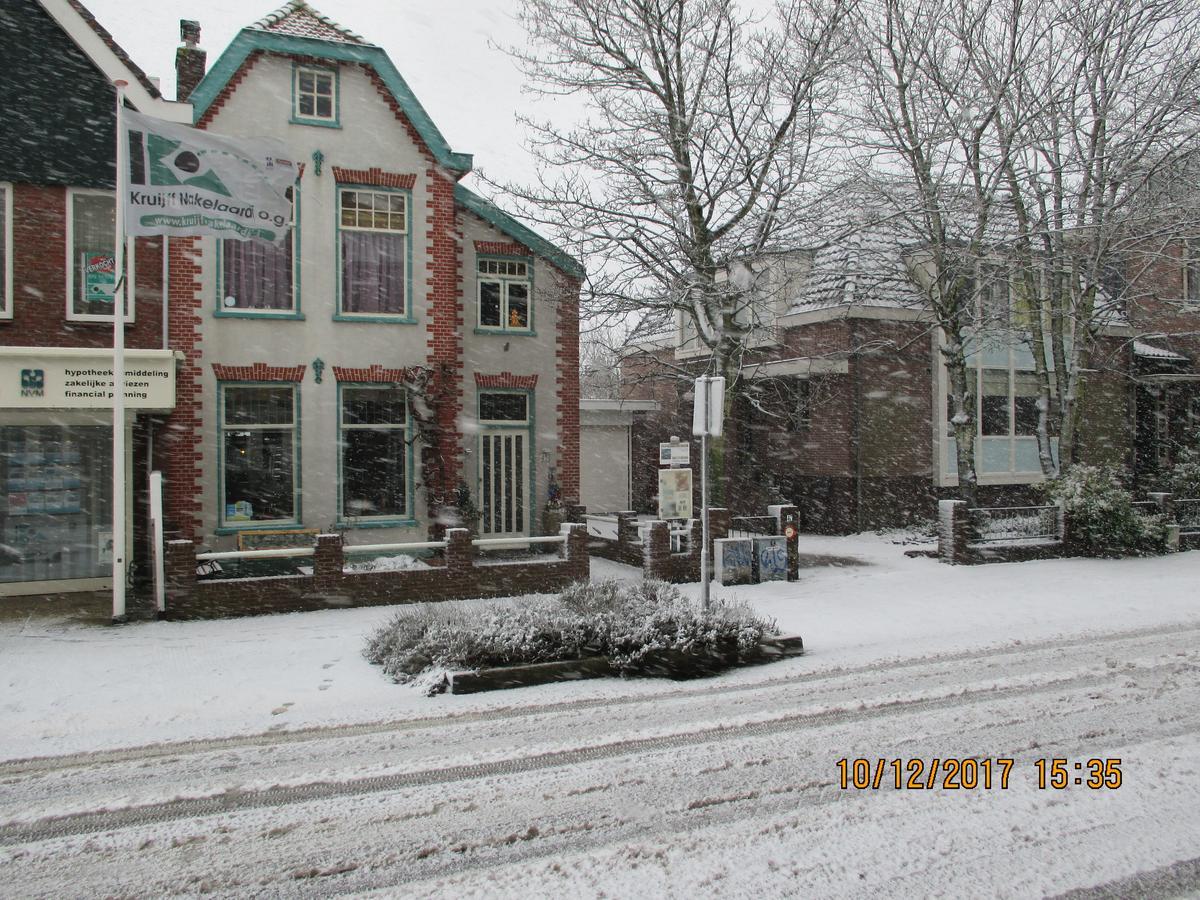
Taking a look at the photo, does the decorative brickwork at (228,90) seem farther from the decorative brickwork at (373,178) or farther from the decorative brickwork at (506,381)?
the decorative brickwork at (506,381)

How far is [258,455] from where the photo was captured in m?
14.0

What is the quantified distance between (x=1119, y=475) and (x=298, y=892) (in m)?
23.8

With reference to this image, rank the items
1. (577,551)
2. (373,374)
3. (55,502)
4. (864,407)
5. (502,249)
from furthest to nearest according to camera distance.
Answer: (864,407) < (502,249) < (373,374) < (577,551) < (55,502)

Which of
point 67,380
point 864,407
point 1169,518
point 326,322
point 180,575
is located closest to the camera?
point 180,575

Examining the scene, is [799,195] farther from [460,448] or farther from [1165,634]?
[1165,634]

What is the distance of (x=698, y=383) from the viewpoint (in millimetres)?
10055

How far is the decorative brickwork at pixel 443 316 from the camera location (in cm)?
1473

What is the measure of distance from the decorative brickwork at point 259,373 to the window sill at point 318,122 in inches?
153

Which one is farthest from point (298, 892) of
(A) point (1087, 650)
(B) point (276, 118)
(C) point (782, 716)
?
(B) point (276, 118)

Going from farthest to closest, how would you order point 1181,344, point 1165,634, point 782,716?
point 1181,344, point 1165,634, point 782,716

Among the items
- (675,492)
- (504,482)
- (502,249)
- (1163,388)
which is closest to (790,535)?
(675,492)

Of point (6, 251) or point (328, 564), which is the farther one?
point (6, 251)

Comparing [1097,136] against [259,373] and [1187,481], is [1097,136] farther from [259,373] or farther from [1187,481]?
[259,373]

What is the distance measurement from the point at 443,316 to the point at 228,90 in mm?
4743
